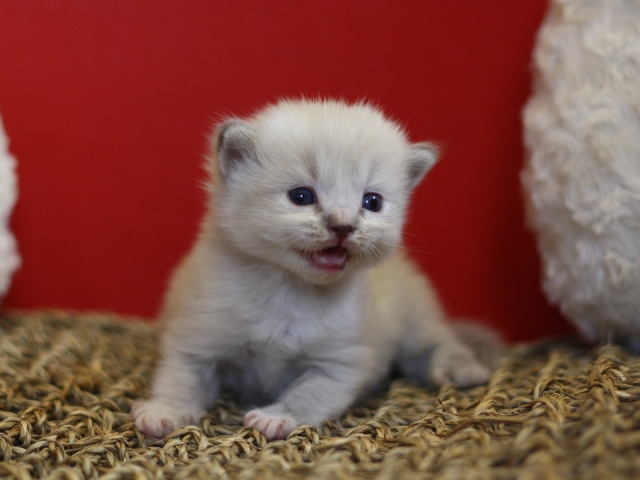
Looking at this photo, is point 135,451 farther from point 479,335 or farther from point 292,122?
point 479,335

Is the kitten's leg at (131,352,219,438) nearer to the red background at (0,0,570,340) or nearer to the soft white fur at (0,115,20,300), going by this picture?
the soft white fur at (0,115,20,300)

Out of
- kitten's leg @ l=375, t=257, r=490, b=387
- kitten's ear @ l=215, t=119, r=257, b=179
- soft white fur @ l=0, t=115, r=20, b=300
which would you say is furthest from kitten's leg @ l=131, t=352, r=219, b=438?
soft white fur @ l=0, t=115, r=20, b=300

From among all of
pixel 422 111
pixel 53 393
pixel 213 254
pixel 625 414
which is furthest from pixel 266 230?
pixel 422 111

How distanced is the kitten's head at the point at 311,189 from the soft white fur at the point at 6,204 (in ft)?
3.52

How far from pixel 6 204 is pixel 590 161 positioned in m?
2.11

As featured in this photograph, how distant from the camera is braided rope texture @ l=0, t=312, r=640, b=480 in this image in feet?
4.12

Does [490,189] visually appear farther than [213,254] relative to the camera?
Yes

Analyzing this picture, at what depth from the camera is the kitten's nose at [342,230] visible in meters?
1.64

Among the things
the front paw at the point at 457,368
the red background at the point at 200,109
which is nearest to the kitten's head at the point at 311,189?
the front paw at the point at 457,368

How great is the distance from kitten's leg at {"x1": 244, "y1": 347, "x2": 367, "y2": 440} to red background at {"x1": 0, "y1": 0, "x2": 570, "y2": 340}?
1.14m

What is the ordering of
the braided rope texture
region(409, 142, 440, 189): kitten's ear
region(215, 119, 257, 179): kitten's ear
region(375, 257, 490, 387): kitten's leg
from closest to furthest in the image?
the braided rope texture, region(215, 119, 257, 179): kitten's ear, region(409, 142, 440, 189): kitten's ear, region(375, 257, 490, 387): kitten's leg

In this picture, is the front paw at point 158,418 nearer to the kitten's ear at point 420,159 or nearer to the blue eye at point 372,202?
the blue eye at point 372,202

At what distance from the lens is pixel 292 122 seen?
5.86ft

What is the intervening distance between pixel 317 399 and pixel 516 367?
0.87 metres
